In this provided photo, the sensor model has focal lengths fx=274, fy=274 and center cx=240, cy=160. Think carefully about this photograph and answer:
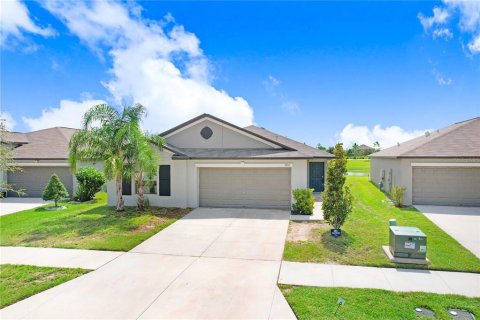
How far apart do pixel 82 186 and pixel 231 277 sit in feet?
49.1

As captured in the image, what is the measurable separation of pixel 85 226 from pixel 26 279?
5.00 m

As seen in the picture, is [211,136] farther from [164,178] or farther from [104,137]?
[104,137]

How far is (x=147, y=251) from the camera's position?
912 centimetres

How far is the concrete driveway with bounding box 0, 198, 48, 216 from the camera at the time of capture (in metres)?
15.8

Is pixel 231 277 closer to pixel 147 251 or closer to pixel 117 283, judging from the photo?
pixel 117 283

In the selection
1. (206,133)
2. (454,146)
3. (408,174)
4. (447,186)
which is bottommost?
(447,186)

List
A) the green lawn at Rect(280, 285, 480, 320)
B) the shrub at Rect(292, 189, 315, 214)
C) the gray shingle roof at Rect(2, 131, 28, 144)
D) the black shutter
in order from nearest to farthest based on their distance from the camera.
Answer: the green lawn at Rect(280, 285, 480, 320) < the shrub at Rect(292, 189, 315, 214) < the black shutter < the gray shingle roof at Rect(2, 131, 28, 144)

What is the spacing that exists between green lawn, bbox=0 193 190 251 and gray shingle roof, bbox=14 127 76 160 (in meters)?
6.02

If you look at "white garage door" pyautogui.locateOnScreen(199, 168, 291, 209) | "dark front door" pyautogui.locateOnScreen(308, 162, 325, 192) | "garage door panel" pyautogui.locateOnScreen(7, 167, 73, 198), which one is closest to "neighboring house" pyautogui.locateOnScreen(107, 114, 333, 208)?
"white garage door" pyautogui.locateOnScreen(199, 168, 291, 209)

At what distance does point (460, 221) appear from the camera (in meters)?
12.4

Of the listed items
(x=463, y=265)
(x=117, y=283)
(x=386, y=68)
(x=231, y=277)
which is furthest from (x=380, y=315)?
(x=386, y=68)

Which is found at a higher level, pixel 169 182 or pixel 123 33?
pixel 123 33

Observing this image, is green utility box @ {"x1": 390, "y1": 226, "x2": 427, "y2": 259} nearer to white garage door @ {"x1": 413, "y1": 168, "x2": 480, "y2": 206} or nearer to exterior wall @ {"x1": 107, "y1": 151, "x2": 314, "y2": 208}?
exterior wall @ {"x1": 107, "y1": 151, "x2": 314, "y2": 208}

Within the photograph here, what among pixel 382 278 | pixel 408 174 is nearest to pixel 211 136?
pixel 408 174
